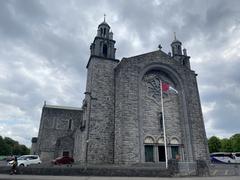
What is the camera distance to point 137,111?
20531 mm

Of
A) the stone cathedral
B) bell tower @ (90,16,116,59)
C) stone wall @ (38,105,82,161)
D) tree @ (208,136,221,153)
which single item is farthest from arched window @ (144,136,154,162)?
tree @ (208,136,221,153)

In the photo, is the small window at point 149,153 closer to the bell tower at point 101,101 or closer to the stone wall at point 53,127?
the bell tower at point 101,101

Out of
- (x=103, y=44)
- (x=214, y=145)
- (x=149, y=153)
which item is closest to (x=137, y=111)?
(x=149, y=153)

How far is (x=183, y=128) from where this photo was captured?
22.8 metres

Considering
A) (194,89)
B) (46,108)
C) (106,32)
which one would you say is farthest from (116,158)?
(46,108)

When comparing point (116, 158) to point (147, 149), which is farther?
point (147, 149)

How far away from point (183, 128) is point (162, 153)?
14.5 feet

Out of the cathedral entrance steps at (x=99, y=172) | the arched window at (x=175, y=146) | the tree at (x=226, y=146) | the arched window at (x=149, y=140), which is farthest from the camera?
the tree at (x=226, y=146)

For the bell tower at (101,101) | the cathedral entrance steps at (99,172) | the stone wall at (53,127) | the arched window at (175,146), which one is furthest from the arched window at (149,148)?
the stone wall at (53,127)

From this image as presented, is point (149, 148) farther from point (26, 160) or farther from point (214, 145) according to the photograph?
point (214, 145)

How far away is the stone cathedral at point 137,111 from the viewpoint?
19.8 meters

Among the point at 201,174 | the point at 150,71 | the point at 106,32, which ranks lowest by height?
the point at 201,174

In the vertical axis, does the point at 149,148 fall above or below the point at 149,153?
Result: above

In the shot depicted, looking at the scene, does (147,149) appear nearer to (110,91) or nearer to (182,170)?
(182,170)
